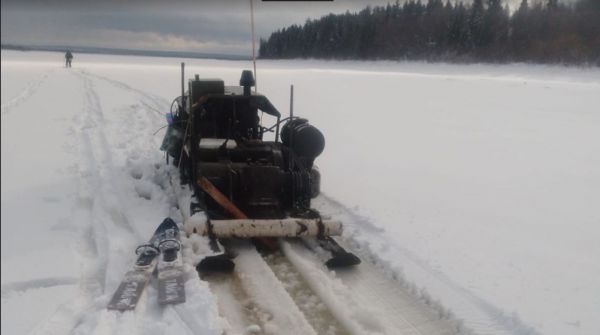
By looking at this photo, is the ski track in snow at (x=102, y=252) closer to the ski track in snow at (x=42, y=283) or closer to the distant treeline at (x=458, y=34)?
the ski track in snow at (x=42, y=283)

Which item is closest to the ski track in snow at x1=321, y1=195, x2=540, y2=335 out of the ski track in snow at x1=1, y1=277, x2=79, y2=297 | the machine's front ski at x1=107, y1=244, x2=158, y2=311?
the machine's front ski at x1=107, y1=244, x2=158, y2=311

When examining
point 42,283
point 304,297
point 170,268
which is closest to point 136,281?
point 170,268

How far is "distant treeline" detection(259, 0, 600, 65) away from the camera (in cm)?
4238

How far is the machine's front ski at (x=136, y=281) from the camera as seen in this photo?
160 inches

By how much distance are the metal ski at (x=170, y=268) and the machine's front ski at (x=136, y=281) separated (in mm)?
90

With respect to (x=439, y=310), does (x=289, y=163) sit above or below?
above

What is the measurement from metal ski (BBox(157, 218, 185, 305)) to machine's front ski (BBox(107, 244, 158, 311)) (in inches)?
3.5

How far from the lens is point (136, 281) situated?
4453 mm

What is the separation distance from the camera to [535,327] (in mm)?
4211

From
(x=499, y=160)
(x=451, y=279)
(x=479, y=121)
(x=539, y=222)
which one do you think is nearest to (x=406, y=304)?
(x=451, y=279)

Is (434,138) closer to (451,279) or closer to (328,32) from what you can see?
(451,279)

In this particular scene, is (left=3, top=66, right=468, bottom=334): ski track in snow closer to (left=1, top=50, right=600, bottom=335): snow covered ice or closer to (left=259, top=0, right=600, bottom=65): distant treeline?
(left=1, top=50, right=600, bottom=335): snow covered ice

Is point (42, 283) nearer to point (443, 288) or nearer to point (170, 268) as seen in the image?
point (170, 268)

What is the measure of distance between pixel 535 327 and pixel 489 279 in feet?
3.03
